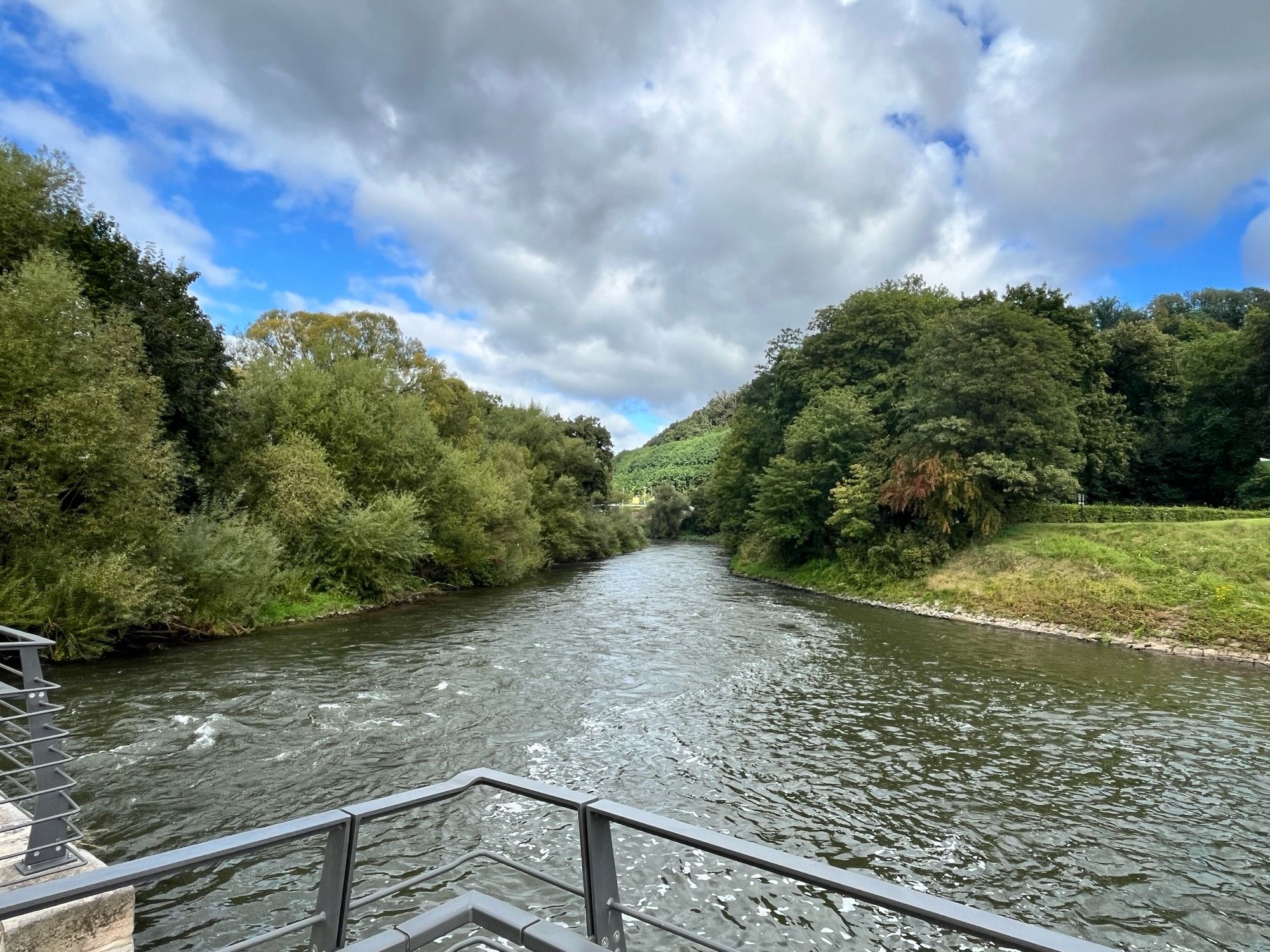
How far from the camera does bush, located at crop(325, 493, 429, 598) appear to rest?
2628 centimetres

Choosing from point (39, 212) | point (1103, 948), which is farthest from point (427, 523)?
point (1103, 948)

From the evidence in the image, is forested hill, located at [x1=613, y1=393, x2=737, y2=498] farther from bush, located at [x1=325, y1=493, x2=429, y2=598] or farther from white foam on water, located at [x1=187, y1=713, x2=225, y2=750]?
white foam on water, located at [x1=187, y1=713, x2=225, y2=750]

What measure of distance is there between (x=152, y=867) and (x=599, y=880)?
1.57 m

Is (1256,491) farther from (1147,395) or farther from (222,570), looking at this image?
(222,570)

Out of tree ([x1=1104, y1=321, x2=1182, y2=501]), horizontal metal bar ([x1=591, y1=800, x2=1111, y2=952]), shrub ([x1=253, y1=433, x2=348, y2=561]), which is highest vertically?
tree ([x1=1104, y1=321, x2=1182, y2=501])

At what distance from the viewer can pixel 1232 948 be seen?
22.8 feet

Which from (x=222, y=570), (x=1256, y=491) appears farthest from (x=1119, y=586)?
(x=222, y=570)

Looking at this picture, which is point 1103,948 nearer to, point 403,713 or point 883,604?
point 403,713

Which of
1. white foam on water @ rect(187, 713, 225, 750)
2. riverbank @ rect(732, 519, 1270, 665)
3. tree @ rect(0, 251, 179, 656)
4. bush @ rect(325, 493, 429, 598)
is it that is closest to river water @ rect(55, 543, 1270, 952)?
white foam on water @ rect(187, 713, 225, 750)

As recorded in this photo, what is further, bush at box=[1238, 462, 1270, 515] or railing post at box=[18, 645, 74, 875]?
bush at box=[1238, 462, 1270, 515]

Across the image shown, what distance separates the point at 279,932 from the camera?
212cm

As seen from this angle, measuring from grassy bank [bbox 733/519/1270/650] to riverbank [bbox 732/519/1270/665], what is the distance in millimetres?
36

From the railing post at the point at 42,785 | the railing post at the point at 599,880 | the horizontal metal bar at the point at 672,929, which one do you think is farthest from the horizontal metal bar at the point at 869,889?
the railing post at the point at 42,785

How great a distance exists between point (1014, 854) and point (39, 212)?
27736mm
